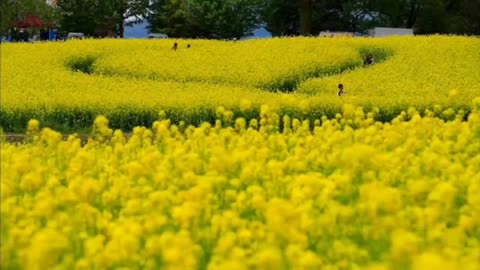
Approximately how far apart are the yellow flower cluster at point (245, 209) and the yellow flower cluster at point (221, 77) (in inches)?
180

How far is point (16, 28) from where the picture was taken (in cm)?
3941

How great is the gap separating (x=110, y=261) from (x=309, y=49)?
63.7ft

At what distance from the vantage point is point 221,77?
19.6m

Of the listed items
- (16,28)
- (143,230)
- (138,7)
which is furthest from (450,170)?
(138,7)

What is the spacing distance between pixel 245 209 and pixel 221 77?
14.1m

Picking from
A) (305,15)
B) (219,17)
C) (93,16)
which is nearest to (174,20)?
(93,16)

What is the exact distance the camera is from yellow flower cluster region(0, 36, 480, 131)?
520 inches

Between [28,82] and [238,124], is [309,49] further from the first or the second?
[238,124]

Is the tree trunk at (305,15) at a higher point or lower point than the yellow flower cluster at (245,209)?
higher

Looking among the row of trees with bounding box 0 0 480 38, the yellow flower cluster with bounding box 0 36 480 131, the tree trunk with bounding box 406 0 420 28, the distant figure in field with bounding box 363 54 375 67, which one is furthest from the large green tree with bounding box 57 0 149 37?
the distant figure in field with bounding box 363 54 375 67

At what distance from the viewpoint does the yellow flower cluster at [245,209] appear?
4.20 m

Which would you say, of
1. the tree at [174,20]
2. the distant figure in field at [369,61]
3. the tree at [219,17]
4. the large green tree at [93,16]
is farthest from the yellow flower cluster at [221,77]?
the large green tree at [93,16]

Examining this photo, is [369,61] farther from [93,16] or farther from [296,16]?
[93,16]

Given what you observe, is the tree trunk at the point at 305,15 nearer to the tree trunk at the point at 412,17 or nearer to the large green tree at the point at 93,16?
the tree trunk at the point at 412,17
